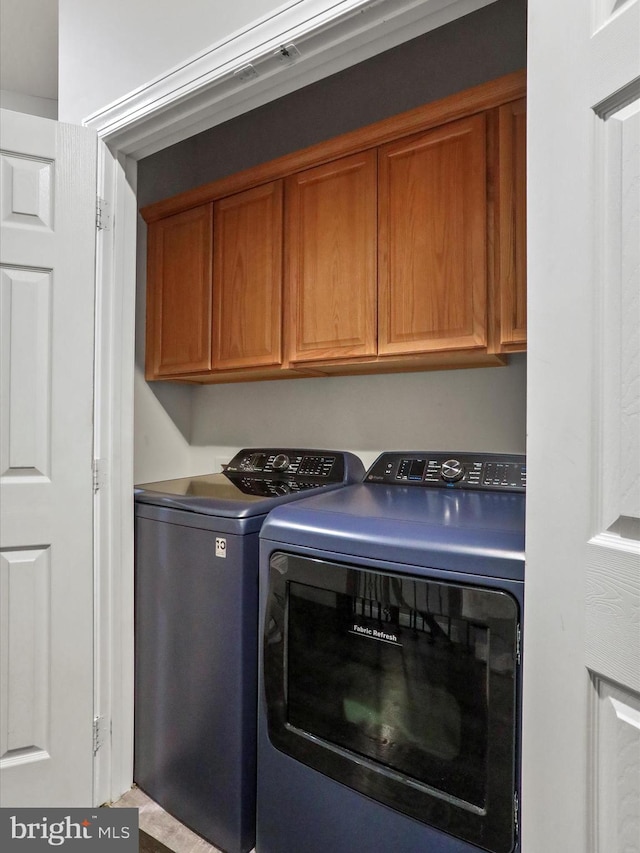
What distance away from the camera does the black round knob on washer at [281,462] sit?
2.07 metres

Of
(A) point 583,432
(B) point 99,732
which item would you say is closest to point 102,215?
(A) point 583,432

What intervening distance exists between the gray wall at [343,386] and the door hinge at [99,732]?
3.28ft

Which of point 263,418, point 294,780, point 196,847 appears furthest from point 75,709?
point 263,418

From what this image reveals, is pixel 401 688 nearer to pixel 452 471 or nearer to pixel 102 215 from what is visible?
pixel 452 471

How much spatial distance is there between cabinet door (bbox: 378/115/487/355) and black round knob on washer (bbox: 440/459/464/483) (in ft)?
1.48

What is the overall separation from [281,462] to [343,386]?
0.43 m

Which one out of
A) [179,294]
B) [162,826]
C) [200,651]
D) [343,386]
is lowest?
[162,826]

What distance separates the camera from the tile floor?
4.65ft

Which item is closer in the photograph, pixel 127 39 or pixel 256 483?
pixel 127 39

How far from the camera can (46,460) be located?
145 cm

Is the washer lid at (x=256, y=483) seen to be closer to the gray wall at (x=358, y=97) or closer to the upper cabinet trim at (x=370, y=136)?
the upper cabinet trim at (x=370, y=136)

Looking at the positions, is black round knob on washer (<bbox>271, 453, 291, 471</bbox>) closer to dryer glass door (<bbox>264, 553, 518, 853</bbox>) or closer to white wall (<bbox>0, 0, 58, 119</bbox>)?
dryer glass door (<bbox>264, 553, 518, 853</bbox>)

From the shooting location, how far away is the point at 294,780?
4.04ft

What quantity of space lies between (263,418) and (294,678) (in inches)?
50.9
